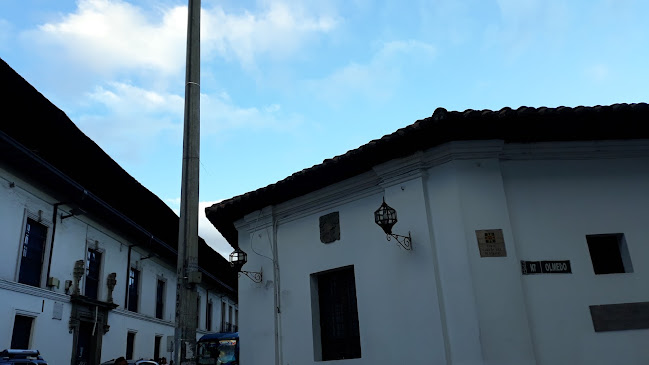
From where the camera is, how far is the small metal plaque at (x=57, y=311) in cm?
1591

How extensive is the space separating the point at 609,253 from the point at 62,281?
52.4 feet

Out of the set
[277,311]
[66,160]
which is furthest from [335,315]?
[66,160]

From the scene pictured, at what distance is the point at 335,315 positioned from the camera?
8906 millimetres

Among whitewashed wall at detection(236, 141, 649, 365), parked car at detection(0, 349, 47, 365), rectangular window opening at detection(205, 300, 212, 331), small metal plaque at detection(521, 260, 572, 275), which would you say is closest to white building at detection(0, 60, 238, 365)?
parked car at detection(0, 349, 47, 365)

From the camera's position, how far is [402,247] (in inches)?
313

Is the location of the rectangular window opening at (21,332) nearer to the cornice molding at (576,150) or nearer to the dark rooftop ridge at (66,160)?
the dark rooftop ridge at (66,160)

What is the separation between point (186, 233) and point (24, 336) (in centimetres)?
1147

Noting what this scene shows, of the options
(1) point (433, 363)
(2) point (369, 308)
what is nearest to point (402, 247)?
(2) point (369, 308)

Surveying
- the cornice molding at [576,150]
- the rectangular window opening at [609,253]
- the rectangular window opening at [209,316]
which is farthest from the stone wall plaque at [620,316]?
the rectangular window opening at [209,316]

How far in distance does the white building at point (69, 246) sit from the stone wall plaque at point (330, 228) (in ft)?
30.3

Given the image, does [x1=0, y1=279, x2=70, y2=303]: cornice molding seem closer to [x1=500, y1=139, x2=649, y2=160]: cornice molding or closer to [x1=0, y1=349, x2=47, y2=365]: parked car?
[x1=0, y1=349, x2=47, y2=365]: parked car

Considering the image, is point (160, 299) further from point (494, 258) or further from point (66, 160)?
point (494, 258)

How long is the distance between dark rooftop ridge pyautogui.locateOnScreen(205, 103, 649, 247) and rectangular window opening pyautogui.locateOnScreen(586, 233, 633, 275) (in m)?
1.58

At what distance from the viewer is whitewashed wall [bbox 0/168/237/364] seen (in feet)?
46.1
